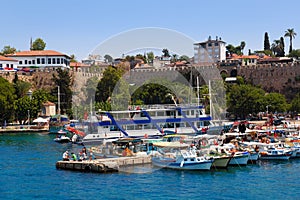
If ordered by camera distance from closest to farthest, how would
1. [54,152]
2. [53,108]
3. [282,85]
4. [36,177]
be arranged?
[36,177] < [54,152] < [53,108] < [282,85]

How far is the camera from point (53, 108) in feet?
235

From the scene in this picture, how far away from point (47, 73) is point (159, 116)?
39632 mm

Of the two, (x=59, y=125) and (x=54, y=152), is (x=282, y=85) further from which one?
(x=54, y=152)

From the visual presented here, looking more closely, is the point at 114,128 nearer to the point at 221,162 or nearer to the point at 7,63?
the point at 221,162

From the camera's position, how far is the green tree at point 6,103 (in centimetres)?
6756

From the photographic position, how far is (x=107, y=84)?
7519 cm

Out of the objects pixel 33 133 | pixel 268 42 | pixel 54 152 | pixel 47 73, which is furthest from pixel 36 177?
pixel 268 42

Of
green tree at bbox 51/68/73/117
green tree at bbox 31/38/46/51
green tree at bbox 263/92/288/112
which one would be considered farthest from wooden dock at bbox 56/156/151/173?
green tree at bbox 31/38/46/51

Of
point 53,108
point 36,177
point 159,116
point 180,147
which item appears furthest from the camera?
point 53,108

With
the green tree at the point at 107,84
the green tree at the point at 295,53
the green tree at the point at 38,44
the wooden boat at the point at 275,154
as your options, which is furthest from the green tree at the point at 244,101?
the green tree at the point at 38,44

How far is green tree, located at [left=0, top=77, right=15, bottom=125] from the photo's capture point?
67.6 m

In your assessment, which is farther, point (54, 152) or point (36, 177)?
point (54, 152)

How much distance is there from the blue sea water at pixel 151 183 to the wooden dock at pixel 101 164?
529 mm

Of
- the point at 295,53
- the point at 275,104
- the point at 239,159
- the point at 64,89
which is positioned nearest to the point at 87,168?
the point at 239,159
